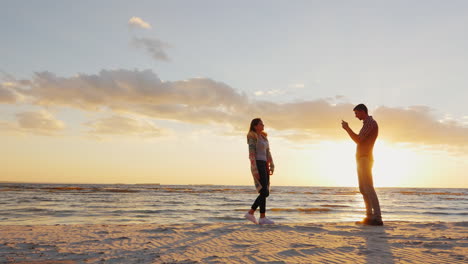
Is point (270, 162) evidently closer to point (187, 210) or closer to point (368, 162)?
point (368, 162)

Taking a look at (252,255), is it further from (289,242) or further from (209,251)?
(289,242)

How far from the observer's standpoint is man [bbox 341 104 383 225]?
7312 millimetres

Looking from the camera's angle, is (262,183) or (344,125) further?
(262,183)

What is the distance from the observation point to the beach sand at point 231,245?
4.18 meters

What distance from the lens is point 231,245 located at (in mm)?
5027

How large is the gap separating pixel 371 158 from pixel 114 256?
5384 mm

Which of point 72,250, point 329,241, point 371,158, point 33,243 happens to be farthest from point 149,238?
point 371,158

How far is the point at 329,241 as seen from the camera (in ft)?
17.5

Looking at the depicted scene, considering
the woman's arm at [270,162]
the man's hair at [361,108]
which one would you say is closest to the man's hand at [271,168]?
the woman's arm at [270,162]

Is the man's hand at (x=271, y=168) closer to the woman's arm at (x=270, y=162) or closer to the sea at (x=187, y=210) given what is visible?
the woman's arm at (x=270, y=162)

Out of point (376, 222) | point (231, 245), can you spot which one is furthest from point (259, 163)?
point (231, 245)

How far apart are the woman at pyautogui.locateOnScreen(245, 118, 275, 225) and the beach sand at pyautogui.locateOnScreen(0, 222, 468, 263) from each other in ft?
2.93

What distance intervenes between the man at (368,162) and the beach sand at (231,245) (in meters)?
0.74

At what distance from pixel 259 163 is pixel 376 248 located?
3.39 m
